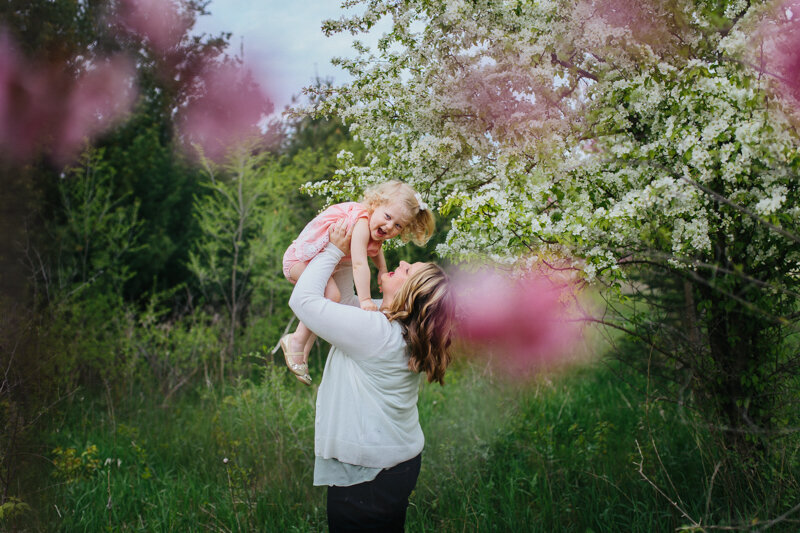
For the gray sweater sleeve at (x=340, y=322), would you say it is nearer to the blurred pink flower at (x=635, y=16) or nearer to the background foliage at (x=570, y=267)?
the background foliage at (x=570, y=267)

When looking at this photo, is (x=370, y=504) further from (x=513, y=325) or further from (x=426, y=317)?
(x=513, y=325)

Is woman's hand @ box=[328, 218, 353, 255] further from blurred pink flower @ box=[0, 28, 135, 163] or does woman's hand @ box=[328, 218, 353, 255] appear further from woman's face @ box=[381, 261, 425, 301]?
blurred pink flower @ box=[0, 28, 135, 163]

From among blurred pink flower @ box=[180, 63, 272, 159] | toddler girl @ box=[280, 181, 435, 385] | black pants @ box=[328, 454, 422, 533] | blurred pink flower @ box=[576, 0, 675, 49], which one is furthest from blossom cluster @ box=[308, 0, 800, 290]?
blurred pink flower @ box=[180, 63, 272, 159]

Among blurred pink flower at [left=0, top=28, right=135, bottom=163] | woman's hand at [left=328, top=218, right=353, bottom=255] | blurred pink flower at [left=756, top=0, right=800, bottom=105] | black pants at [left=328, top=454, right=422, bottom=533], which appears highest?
blurred pink flower at [left=0, top=28, right=135, bottom=163]

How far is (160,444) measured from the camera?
4414mm

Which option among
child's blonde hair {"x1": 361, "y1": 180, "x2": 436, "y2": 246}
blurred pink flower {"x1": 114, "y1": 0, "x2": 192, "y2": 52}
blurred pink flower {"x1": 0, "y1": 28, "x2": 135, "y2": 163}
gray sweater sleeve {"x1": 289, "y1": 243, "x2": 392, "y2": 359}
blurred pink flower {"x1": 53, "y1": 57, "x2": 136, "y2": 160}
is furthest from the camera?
blurred pink flower {"x1": 114, "y1": 0, "x2": 192, "y2": 52}

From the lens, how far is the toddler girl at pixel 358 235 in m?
2.26

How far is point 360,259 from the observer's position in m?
2.27

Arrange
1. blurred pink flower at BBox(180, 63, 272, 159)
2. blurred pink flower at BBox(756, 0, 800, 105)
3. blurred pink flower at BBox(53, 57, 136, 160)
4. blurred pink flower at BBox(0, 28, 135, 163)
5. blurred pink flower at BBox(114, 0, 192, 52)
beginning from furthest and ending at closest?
blurred pink flower at BBox(180, 63, 272, 159) → blurred pink flower at BBox(114, 0, 192, 52) → blurred pink flower at BBox(53, 57, 136, 160) → blurred pink flower at BBox(0, 28, 135, 163) → blurred pink flower at BBox(756, 0, 800, 105)

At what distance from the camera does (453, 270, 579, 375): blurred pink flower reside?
4547mm

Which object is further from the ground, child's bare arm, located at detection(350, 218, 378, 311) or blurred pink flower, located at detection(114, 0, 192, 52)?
blurred pink flower, located at detection(114, 0, 192, 52)

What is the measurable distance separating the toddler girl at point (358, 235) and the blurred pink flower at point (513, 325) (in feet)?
6.12

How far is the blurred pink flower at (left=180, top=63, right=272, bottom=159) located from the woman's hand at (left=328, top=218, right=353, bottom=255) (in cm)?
973

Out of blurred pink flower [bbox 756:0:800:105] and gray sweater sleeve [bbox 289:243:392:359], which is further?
blurred pink flower [bbox 756:0:800:105]
